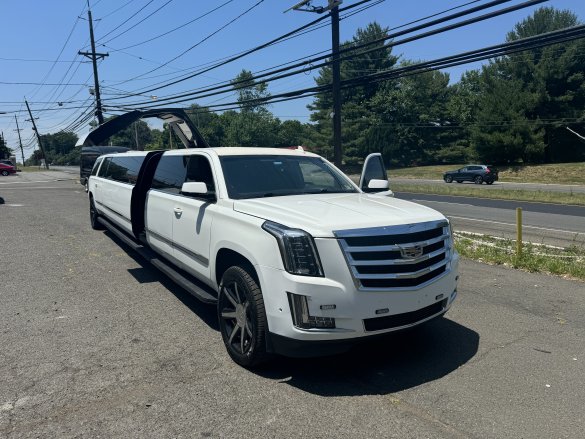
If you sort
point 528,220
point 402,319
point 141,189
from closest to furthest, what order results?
point 402,319, point 141,189, point 528,220

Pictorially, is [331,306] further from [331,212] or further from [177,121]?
[177,121]

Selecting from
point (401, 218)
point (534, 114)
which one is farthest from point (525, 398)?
point (534, 114)

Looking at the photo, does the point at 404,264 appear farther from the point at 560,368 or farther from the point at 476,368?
the point at 560,368

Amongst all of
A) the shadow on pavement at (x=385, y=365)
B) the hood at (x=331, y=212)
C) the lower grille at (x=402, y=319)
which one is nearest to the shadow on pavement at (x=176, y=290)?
the shadow on pavement at (x=385, y=365)

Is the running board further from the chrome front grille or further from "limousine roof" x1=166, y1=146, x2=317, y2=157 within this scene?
the chrome front grille

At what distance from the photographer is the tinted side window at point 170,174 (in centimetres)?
562

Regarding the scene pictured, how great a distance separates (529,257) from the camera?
25.1 ft

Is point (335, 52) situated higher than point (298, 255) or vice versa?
point (335, 52)

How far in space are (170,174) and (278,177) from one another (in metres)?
1.60

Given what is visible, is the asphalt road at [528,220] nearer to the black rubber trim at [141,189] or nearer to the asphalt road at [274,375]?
the asphalt road at [274,375]

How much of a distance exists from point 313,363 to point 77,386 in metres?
1.87

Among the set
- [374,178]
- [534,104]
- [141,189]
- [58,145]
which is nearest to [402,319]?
[374,178]

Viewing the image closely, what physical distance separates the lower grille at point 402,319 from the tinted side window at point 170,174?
2.96 metres

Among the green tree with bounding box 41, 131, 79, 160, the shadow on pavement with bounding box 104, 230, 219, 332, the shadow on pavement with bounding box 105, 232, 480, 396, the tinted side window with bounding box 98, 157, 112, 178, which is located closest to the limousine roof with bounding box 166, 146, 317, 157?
the shadow on pavement with bounding box 104, 230, 219, 332
